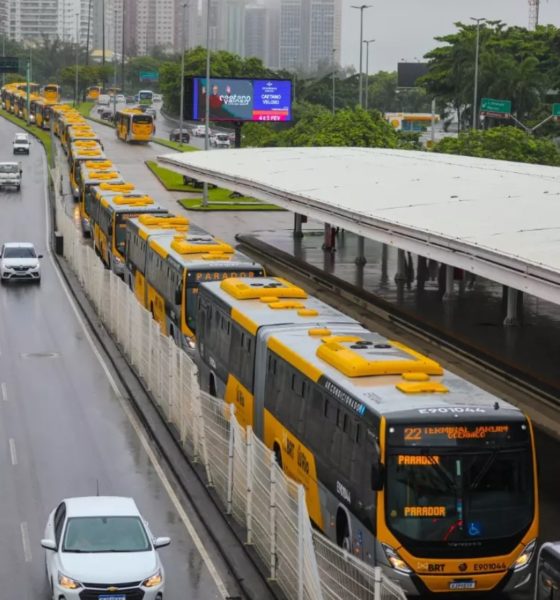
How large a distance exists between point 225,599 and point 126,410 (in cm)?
1242

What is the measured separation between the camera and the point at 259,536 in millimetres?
20234

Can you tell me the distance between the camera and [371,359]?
1903 centimetres

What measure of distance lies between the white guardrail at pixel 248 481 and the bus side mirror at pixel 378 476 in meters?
0.90

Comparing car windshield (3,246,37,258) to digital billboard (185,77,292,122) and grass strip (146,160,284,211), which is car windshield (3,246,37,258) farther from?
digital billboard (185,77,292,122)

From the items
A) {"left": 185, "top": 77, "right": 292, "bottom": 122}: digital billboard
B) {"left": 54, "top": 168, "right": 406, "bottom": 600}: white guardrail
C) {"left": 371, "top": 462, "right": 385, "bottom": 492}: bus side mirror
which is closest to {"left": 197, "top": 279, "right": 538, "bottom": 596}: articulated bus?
{"left": 371, "top": 462, "right": 385, "bottom": 492}: bus side mirror

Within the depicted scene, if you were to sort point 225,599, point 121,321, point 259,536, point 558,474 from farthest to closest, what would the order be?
1. point 121,321
2. point 558,474
3. point 259,536
4. point 225,599

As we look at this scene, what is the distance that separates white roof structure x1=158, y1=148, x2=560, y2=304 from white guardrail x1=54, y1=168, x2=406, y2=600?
5948mm

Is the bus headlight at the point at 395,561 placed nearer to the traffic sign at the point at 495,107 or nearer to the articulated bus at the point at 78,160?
the articulated bus at the point at 78,160

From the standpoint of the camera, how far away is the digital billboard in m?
81.2

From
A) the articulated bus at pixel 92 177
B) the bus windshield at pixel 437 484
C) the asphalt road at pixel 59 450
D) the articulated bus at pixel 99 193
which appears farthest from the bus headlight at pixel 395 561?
the articulated bus at pixel 92 177

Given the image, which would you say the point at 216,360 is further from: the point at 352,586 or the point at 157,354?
the point at 352,586

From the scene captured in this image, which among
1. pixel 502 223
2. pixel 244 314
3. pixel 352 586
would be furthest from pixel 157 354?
pixel 352 586

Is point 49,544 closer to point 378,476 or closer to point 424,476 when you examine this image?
point 378,476

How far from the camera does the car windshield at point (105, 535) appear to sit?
1753 centimetres
